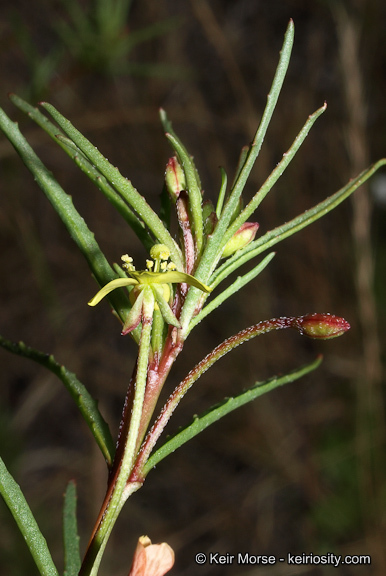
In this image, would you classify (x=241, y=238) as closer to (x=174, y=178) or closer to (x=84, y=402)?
(x=174, y=178)

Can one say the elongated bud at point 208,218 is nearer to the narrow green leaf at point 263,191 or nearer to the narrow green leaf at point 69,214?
the narrow green leaf at point 263,191

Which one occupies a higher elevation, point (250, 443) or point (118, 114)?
point (118, 114)

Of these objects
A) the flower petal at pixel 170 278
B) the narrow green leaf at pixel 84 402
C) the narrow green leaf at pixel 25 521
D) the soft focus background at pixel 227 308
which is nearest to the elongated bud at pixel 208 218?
the flower petal at pixel 170 278

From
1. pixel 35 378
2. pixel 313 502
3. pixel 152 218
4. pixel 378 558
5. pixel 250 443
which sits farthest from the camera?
pixel 35 378

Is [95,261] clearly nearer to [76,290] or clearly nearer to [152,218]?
[152,218]

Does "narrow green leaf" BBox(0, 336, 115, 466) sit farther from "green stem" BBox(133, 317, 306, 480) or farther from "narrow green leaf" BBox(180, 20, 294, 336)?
"narrow green leaf" BBox(180, 20, 294, 336)

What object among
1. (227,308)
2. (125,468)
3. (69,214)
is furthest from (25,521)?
(227,308)

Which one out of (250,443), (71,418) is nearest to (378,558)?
(250,443)
